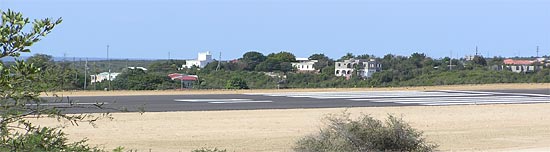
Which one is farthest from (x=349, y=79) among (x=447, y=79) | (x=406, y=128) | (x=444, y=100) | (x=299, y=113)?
(x=406, y=128)

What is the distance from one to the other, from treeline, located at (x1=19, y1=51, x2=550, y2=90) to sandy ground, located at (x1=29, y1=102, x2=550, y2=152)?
521 inches

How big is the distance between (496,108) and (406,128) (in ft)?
62.1

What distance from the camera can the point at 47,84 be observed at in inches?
223

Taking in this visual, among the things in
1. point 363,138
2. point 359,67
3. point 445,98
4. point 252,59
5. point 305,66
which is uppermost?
point 252,59

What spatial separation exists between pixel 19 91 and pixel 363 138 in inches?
444

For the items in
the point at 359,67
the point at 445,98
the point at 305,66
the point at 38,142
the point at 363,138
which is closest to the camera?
the point at 38,142

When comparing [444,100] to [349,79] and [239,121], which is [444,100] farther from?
[349,79]

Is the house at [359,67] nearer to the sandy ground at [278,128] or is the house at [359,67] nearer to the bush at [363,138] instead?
the sandy ground at [278,128]

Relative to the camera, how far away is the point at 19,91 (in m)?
5.29

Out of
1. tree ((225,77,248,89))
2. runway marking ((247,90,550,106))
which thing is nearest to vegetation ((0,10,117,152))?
runway marking ((247,90,550,106))

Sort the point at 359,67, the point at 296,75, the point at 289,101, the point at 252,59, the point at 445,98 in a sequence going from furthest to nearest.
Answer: the point at 252,59 → the point at 359,67 → the point at 296,75 → the point at 445,98 → the point at 289,101

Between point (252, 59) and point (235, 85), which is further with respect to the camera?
point (252, 59)

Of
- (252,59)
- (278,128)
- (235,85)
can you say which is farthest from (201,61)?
(278,128)

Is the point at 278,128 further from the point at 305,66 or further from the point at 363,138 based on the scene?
the point at 305,66
